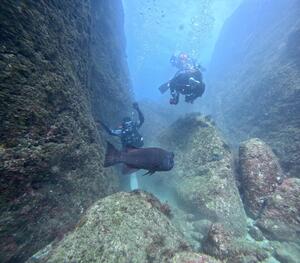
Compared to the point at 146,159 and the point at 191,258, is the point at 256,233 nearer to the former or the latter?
the point at 191,258

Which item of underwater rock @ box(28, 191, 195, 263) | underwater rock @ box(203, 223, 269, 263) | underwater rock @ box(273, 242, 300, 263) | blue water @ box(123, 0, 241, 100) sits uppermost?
blue water @ box(123, 0, 241, 100)

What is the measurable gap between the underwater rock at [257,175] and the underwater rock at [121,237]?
12.7 feet

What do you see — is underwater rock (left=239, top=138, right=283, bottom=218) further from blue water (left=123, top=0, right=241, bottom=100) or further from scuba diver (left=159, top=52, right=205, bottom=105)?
blue water (left=123, top=0, right=241, bottom=100)

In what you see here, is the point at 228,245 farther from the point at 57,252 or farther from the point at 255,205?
the point at 57,252

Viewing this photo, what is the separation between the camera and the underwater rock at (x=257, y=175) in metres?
7.24

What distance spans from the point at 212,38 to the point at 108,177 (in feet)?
227

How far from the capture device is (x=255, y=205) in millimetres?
7262

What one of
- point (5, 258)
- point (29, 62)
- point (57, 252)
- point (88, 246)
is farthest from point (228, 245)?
point (29, 62)

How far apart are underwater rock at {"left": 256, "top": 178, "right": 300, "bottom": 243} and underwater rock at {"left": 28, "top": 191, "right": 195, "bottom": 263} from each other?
11.5ft

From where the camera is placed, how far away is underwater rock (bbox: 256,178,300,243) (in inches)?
251

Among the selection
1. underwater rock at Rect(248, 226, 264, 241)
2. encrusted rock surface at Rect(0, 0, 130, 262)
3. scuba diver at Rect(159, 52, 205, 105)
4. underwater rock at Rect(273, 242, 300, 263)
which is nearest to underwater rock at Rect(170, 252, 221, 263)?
encrusted rock surface at Rect(0, 0, 130, 262)

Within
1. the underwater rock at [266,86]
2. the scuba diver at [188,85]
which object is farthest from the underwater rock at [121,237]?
the underwater rock at [266,86]

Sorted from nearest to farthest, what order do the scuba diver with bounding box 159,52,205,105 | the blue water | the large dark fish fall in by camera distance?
the large dark fish < the scuba diver with bounding box 159,52,205,105 < the blue water

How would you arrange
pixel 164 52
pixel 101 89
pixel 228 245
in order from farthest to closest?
pixel 164 52 < pixel 101 89 < pixel 228 245
